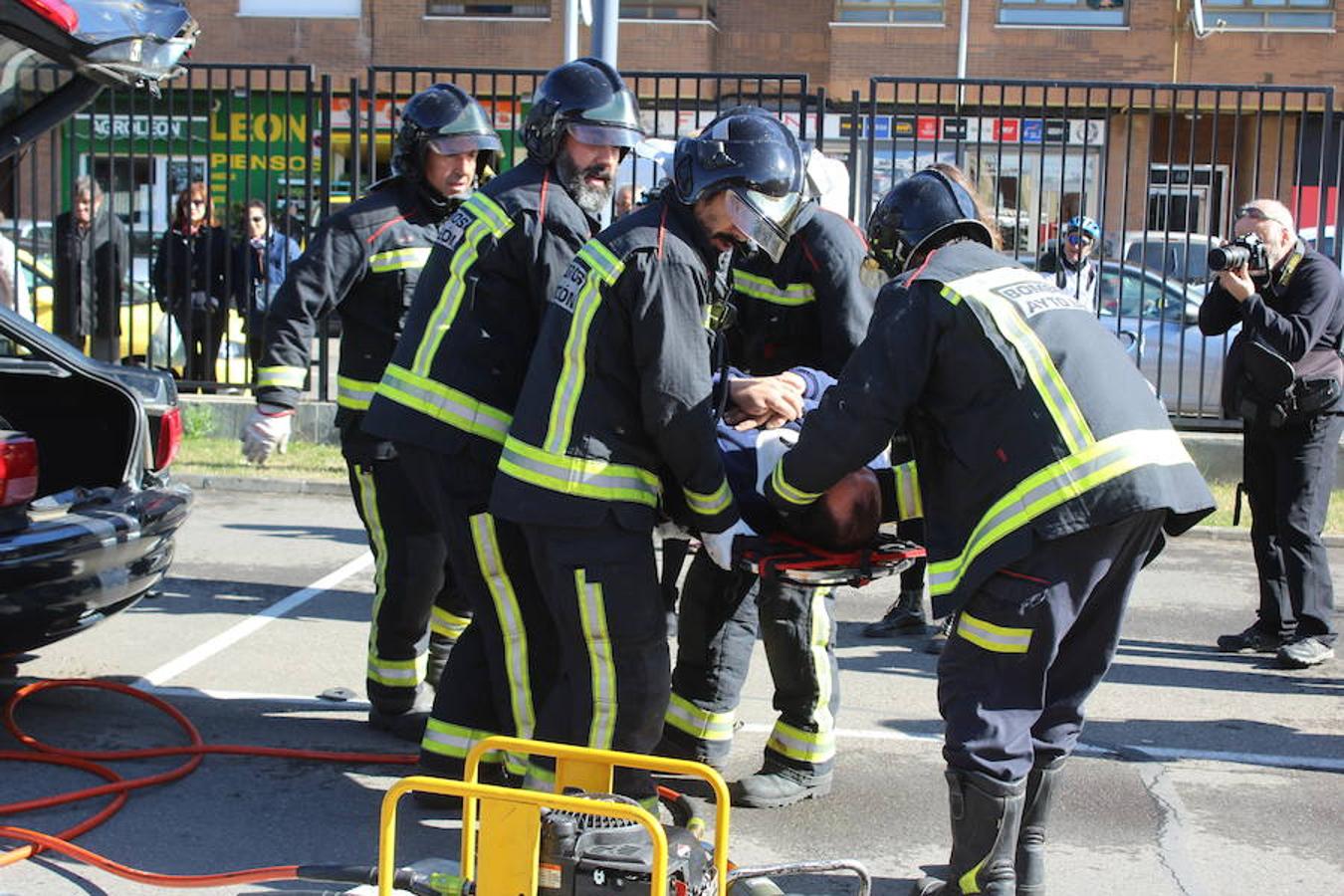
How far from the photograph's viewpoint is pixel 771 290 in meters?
5.27

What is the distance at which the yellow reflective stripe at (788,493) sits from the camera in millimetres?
3988

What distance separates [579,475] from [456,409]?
1.90ft

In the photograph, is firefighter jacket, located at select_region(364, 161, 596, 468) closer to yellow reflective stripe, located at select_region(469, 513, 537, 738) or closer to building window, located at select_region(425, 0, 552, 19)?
yellow reflective stripe, located at select_region(469, 513, 537, 738)

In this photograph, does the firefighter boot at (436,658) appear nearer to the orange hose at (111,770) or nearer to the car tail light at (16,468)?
the orange hose at (111,770)

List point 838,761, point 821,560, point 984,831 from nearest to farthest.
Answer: point 984,831, point 821,560, point 838,761

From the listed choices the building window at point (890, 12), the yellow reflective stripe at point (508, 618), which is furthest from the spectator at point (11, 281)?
the building window at point (890, 12)

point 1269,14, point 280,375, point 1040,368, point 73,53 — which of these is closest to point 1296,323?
point 1040,368

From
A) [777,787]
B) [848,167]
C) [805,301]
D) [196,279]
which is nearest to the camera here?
[777,787]

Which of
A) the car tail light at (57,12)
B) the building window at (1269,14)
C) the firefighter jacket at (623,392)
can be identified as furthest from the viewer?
the building window at (1269,14)

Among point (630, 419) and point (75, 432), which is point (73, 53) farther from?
point (630, 419)

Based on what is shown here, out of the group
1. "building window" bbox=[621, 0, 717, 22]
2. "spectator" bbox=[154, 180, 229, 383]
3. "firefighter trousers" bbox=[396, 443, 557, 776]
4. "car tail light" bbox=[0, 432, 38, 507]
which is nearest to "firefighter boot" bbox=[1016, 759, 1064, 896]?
"firefighter trousers" bbox=[396, 443, 557, 776]

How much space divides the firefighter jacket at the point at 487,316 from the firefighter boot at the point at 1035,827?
165cm

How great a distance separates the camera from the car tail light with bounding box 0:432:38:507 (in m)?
4.93

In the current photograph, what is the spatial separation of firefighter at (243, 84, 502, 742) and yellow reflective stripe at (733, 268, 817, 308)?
941 mm
